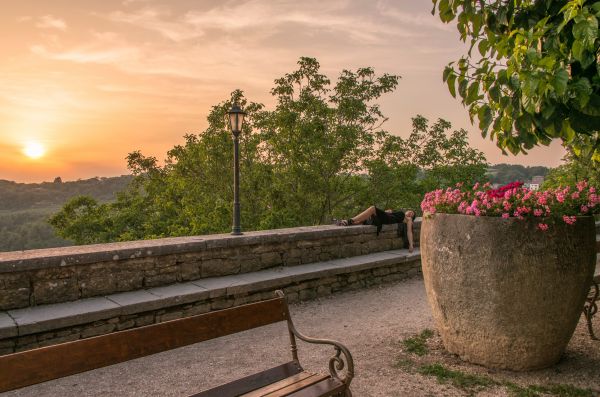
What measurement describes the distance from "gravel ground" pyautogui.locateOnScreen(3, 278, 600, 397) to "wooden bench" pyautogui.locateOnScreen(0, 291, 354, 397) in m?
0.93

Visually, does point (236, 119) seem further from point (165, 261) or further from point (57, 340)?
point (57, 340)

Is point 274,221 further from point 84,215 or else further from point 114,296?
point 84,215

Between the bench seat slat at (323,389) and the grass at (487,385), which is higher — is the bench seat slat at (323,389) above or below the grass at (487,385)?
above

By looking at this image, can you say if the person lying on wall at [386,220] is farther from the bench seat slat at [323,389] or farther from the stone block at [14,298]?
the bench seat slat at [323,389]

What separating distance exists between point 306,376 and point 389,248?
535 cm

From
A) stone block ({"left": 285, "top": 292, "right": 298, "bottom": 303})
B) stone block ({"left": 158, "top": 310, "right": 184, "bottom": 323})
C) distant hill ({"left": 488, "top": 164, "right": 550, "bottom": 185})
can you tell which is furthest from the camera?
distant hill ({"left": 488, "top": 164, "right": 550, "bottom": 185})

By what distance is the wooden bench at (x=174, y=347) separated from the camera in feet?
6.13

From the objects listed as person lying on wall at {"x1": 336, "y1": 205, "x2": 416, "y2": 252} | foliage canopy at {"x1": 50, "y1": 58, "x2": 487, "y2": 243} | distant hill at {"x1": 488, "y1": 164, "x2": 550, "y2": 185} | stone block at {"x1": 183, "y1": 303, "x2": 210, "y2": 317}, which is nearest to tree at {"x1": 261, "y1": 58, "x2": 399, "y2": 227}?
foliage canopy at {"x1": 50, "y1": 58, "x2": 487, "y2": 243}

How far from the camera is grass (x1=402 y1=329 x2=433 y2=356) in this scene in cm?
412

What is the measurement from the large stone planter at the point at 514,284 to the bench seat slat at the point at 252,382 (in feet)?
5.25

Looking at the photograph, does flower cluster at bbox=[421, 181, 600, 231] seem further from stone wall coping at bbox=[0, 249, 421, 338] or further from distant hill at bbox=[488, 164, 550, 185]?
distant hill at bbox=[488, 164, 550, 185]

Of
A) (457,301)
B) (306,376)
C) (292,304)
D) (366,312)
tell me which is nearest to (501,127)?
(457,301)

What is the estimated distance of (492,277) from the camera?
342 cm

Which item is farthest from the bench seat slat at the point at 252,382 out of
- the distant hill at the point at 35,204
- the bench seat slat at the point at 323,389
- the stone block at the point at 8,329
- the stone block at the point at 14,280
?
the distant hill at the point at 35,204
